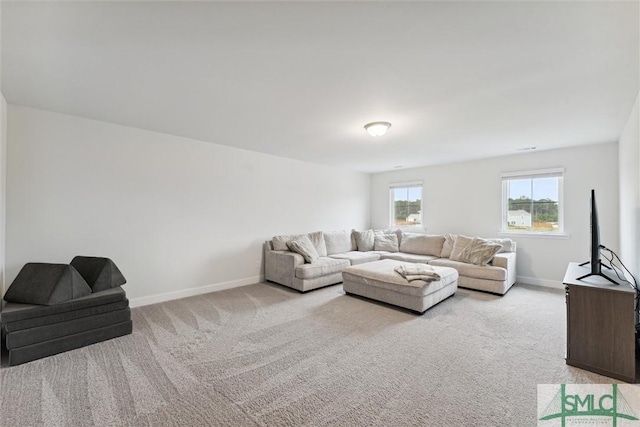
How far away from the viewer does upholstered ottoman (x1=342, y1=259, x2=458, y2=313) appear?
3.44m

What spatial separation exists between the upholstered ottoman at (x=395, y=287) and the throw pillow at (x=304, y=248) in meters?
0.76

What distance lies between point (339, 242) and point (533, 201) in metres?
3.74

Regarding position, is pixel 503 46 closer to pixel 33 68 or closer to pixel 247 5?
pixel 247 5

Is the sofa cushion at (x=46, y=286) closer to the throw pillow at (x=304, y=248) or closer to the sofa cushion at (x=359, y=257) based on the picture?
the throw pillow at (x=304, y=248)

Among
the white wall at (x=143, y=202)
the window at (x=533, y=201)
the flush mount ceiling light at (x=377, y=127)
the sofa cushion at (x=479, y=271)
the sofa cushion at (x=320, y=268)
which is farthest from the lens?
the window at (x=533, y=201)

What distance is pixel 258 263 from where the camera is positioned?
5043mm

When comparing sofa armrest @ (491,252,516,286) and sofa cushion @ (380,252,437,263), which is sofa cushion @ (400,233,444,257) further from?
sofa armrest @ (491,252,516,286)

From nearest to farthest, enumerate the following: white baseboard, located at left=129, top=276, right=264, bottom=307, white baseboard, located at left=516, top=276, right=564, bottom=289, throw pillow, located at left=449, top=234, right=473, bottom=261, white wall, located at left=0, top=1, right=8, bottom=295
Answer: white wall, located at left=0, top=1, right=8, bottom=295
white baseboard, located at left=129, top=276, right=264, bottom=307
white baseboard, located at left=516, top=276, right=564, bottom=289
throw pillow, located at left=449, top=234, right=473, bottom=261

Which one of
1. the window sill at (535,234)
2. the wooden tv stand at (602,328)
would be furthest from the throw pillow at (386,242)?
the wooden tv stand at (602,328)

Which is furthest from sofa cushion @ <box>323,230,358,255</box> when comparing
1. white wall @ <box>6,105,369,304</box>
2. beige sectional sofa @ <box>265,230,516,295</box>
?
white wall @ <box>6,105,369,304</box>

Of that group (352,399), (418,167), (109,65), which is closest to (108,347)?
(352,399)

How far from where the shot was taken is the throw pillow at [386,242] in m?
6.21

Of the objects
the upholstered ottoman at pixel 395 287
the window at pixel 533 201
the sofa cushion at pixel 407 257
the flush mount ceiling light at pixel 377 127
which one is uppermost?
the flush mount ceiling light at pixel 377 127

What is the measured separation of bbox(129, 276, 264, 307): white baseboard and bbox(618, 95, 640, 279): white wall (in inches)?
196
